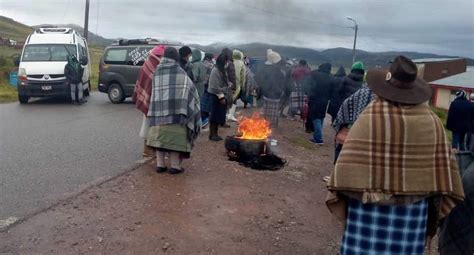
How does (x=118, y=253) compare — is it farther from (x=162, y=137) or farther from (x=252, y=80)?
(x=252, y=80)

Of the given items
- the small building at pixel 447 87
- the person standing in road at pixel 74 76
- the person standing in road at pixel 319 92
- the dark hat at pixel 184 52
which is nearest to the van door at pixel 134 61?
the person standing in road at pixel 74 76

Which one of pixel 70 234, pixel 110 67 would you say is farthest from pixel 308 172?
pixel 110 67

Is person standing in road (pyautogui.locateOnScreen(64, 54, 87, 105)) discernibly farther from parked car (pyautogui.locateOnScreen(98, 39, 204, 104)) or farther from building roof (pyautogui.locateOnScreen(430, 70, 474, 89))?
building roof (pyautogui.locateOnScreen(430, 70, 474, 89))

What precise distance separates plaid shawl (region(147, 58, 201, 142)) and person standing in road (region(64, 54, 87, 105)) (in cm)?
1021

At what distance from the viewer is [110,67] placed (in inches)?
667

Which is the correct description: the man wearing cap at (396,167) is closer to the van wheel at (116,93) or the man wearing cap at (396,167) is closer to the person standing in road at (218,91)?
the person standing in road at (218,91)

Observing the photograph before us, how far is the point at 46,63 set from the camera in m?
16.4

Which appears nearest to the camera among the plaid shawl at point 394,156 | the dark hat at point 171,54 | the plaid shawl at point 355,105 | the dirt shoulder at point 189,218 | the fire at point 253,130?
the plaid shawl at point 394,156

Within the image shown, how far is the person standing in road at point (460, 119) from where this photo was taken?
11844 mm

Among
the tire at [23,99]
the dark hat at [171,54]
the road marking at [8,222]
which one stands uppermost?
the dark hat at [171,54]

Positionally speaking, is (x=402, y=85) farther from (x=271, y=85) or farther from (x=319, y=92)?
(x=271, y=85)

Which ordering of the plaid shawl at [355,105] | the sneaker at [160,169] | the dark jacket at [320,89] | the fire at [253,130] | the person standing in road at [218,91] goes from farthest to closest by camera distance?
the dark jacket at [320,89] < the person standing in road at [218,91] < the fire at [253,130] < the sneaker at [160,169] < the plaid shawl at [355,105]

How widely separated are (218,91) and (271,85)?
10.4ft

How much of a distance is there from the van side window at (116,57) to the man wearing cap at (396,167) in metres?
14.6
